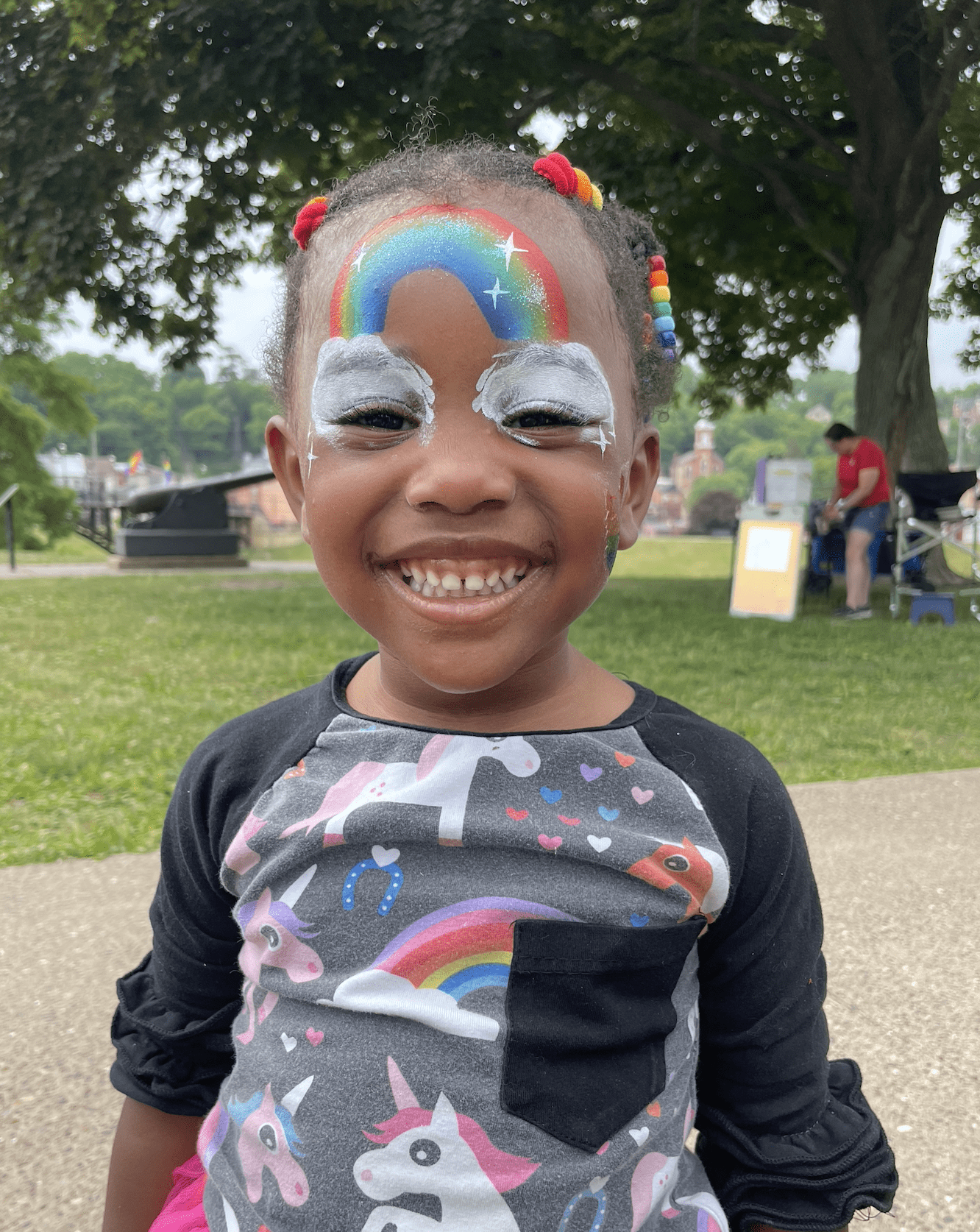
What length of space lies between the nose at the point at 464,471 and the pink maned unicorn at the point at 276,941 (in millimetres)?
445

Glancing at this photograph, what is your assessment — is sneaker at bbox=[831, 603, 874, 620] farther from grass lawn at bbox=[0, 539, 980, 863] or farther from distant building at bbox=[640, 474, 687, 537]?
distant building at bbox=[640, 474, 687, 537]

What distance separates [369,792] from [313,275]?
2.16 feet

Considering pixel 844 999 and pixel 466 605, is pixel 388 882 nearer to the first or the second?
pixel 466 605

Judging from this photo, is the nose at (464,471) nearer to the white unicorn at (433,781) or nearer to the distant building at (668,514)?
the white unicorn at (433,781)

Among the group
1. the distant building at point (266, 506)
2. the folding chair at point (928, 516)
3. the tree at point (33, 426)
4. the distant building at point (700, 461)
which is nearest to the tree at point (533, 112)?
the folding chair at point (928, 516)

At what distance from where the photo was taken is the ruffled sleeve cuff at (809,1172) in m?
1.19

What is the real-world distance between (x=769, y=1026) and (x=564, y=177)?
1.08m

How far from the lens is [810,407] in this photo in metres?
103

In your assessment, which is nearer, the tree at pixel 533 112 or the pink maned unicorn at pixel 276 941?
the pink maned unicorn at pixel 276 941

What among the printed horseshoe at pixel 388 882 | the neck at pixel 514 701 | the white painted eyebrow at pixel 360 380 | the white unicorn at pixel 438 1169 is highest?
the white painted eyebrow at pixel 360 380

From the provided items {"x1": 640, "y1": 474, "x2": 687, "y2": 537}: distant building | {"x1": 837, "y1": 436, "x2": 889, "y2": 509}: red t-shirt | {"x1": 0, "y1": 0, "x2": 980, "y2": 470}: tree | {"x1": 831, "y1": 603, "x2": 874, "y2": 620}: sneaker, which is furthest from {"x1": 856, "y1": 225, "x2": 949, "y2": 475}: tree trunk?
{"x1": 640, "y1": 474, "x2": 687, "y2": 537}: distant building

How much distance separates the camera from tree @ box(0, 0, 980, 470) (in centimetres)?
922

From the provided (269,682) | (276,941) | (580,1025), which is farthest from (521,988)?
(269,682)

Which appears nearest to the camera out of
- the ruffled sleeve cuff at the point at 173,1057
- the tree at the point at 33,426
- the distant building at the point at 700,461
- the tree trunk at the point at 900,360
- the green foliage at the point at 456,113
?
the ruffled sleeve cuff at the point at 173,1057
